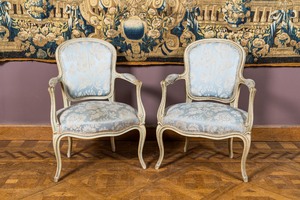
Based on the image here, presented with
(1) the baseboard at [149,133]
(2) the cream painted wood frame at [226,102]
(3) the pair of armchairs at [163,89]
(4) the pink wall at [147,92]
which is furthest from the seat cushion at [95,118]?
(1) the baseboard at [149,133]

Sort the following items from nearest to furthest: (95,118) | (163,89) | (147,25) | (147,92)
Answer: (95,118) → (163,89) → (147,25) → (147,92)

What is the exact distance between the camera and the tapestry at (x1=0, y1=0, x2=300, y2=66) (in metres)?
2.66

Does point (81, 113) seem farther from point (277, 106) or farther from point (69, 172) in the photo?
point (277, 106)

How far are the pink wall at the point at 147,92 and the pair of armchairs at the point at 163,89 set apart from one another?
318 millimetres

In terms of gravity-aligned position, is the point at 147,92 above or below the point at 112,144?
above

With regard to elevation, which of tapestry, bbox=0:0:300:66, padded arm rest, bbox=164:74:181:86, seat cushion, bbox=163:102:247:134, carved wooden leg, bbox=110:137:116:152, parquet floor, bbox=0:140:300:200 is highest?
tapestry, bbox=0:0:300:66

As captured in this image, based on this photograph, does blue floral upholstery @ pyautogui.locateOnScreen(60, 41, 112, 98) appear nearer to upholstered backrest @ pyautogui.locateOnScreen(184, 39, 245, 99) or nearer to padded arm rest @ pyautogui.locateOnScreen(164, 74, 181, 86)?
padded arm rest @ pyautogui.locateOnScreen(164, 74, 181, 86)

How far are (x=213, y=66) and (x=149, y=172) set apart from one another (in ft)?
2.81

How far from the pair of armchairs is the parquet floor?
0.36ft

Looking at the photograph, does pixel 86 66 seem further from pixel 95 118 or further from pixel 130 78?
pixel 95 118

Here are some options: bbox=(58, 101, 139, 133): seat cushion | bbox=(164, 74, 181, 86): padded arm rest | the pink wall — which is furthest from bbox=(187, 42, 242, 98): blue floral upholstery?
bbox=(58, 101, 139, 133): seat cushion

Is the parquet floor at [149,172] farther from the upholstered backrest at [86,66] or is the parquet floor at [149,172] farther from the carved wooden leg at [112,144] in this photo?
the upholstered backrest at [86,66]

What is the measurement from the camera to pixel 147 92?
289 centimetres

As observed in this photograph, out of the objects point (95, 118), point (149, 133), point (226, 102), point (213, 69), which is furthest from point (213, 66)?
point (95, 118)
